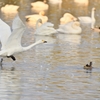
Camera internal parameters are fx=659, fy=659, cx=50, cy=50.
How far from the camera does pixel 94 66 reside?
1658 cm

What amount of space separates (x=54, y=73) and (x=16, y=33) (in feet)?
4.63

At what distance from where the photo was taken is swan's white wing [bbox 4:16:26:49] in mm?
15490

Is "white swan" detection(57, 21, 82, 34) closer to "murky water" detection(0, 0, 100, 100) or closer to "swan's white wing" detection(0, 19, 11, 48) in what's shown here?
"murky water" detection(0, 0, 100, 100)

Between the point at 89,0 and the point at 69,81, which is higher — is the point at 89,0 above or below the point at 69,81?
above

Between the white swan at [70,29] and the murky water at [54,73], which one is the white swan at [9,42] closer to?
the murky water at [54,73]

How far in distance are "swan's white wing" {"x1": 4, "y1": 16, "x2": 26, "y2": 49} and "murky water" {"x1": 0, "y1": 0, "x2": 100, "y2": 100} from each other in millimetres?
508

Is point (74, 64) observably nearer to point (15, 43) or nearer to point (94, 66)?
point (94, 66)

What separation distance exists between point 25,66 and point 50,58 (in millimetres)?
1618

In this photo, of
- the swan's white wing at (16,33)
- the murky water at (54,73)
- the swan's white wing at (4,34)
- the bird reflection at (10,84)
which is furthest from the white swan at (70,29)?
the bird reflection at (10,84)

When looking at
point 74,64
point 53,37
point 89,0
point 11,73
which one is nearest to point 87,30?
point 53,37

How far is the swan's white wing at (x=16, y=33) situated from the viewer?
610 inches

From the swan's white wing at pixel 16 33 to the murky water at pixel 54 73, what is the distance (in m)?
0.51

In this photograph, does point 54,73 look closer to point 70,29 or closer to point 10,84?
point 10,84

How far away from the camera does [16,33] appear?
1592cm
